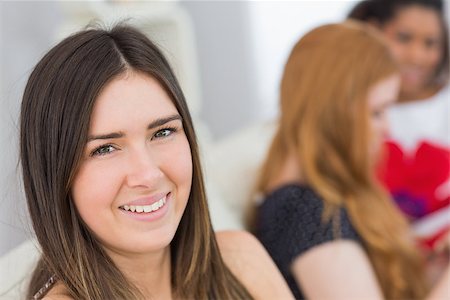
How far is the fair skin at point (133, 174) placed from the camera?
0.99 meters

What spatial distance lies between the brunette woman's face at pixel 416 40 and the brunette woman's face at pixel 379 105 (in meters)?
0.68

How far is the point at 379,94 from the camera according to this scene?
1622mm

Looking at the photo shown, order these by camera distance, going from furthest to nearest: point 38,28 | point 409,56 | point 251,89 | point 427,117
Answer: point 251,89 < point 427,117 < point 409,56 < point 38,28

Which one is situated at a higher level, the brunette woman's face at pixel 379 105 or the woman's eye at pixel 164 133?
the woman's eye at pixel 164 133

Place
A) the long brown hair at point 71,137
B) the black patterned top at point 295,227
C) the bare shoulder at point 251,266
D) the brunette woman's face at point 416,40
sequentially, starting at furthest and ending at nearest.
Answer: the brunette woman's face at point 416,40
the black patterned top at point 295,227
the bare shoulder at point 251,266
the long brown hair at point 71,137

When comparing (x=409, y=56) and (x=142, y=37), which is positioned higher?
(x=142, y=37)

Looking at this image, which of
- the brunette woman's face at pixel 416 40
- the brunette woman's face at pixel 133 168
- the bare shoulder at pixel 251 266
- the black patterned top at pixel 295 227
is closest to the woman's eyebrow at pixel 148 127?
the brunette woman's face at pixel 133 168

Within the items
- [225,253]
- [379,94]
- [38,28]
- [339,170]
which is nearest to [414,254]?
[339,170]

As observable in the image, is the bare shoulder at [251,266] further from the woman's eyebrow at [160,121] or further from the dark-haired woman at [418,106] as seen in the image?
the dark-haired woman at [418,106]

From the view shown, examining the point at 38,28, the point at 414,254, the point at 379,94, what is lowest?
the point at 414,254

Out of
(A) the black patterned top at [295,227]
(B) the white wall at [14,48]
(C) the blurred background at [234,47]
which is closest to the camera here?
(B) the white wall at [14,48]

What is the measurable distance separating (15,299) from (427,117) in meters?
1.91

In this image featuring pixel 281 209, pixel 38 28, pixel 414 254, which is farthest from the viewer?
pixel 38 28

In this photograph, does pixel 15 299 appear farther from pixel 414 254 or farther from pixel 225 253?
pixel 414 254
